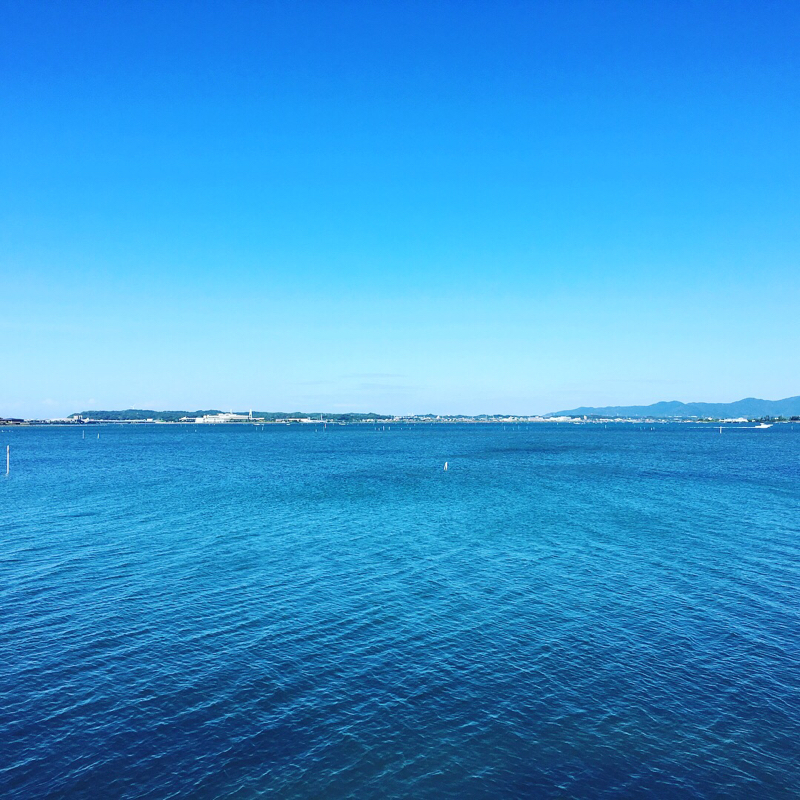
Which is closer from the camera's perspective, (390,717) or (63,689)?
(390,717)

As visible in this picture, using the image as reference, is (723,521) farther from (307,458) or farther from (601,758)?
(307,458)

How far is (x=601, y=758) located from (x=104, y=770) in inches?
751

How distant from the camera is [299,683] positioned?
27.0 metres

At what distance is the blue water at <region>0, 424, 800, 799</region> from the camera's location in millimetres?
21172

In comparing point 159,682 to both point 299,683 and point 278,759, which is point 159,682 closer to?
point 299,683

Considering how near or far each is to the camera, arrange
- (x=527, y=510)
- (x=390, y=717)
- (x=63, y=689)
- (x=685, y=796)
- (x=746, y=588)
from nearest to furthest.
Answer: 1. (x=685, y=796)
2. (x=390, y=717)
3. (x=63, y=689)
4. (x=746, y=588)
5. (x=527, y=510)

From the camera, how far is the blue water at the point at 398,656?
2117 centimetres

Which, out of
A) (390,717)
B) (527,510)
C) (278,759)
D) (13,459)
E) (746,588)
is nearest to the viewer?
(278,759)

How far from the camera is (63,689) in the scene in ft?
86.4

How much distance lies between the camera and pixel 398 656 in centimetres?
2995

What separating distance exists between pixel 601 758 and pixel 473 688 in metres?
6.61

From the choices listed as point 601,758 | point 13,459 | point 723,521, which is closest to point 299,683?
point 601,758

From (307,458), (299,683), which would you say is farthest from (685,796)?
(307,458)

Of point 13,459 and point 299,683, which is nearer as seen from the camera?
point 299,683
